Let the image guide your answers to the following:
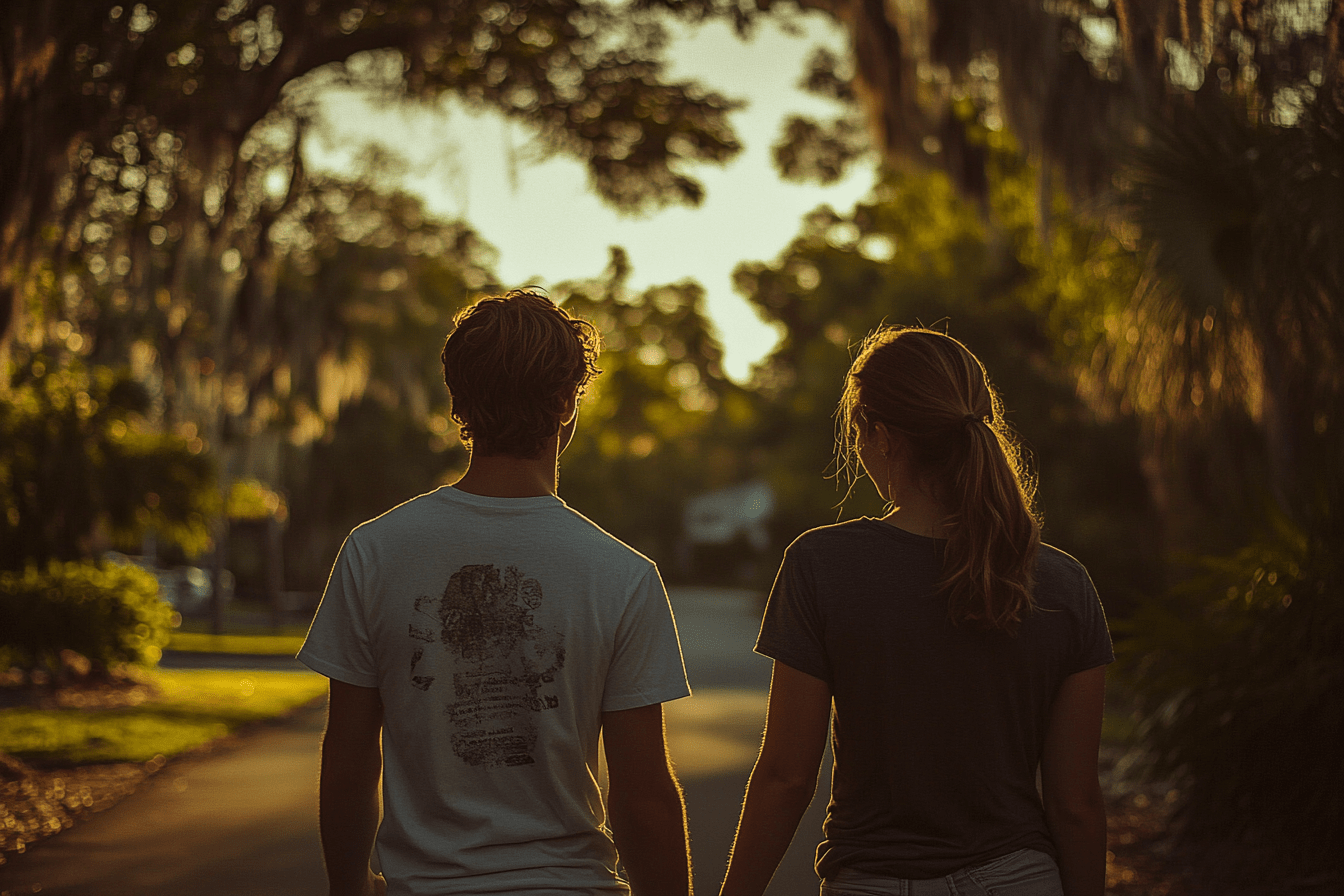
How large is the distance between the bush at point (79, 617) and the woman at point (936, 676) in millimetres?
12153

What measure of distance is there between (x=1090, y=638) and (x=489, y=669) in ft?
3.77

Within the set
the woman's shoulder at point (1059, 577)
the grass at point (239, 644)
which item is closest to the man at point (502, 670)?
the woman's shoulder at point (1059, 577)

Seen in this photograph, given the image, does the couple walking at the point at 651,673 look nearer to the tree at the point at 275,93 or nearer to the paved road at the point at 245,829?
the paved road at the point at 245,829

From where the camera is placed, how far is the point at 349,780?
94.3 inches

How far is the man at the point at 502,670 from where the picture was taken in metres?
2.27

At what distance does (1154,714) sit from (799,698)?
617cm

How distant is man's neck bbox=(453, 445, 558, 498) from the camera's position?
2363mm

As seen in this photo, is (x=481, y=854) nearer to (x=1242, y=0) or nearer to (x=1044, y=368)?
(x=1242, y=0)

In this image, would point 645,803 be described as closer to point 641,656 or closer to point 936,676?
point 641,656

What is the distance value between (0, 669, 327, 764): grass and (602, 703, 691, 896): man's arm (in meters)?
8.70

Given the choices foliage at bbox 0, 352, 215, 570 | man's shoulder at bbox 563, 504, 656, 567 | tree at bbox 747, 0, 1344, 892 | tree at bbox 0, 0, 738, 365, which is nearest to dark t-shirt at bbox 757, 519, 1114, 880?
man's shoulder at bbox 563, 504, 656, 567

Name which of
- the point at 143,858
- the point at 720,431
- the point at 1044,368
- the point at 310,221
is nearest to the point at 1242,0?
the point at 143,858

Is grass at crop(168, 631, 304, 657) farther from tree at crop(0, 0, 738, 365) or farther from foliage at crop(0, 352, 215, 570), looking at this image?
tree at crop(0, 0, 738, 365)

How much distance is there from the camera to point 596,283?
181ft
